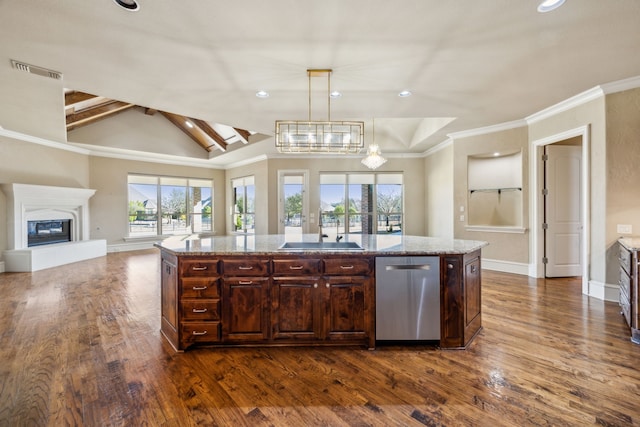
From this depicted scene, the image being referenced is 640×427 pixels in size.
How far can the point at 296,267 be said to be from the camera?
7.93ft

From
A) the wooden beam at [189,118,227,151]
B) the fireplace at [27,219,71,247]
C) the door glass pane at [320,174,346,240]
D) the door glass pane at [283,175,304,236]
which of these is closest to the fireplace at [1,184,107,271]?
the fireplace at [27,219,71,247]

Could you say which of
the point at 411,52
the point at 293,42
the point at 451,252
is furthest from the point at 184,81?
the point at 451,252

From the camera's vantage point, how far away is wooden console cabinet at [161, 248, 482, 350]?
2406mm

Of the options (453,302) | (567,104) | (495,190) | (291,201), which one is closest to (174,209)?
(291,201)

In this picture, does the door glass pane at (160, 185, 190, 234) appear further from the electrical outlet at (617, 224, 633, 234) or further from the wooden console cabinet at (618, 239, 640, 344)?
the electrical outlet at (617, 224, 633, 234)

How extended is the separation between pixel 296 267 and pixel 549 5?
111 inches

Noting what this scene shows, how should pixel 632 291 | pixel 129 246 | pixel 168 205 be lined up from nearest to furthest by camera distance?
1. pixel 632 291
2. pixel 129 246
3. pixel 168 205

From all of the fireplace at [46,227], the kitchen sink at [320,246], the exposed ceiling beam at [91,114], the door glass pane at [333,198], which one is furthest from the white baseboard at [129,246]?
the kitchen sink at [320,246]

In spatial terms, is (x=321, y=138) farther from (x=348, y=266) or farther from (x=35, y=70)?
(x=35, y=70)

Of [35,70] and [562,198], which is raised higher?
[35,70]

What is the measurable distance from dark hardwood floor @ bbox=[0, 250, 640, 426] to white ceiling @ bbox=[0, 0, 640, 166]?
275 centimetres

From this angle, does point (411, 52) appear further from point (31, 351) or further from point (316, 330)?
point (31, 351)

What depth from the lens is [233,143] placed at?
7.70 metres

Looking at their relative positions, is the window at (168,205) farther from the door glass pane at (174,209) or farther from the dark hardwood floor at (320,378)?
the dark hardwood floor at (320,378)
